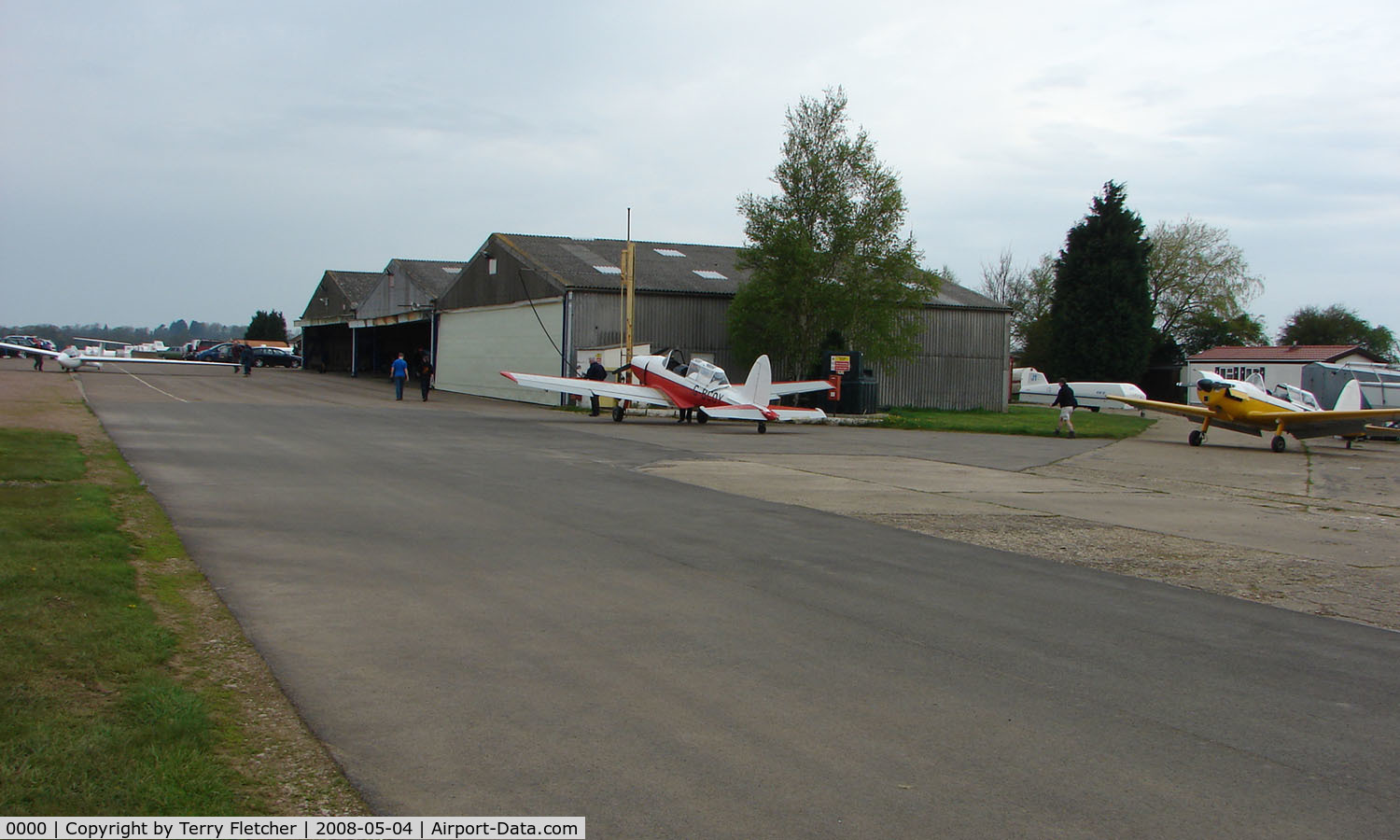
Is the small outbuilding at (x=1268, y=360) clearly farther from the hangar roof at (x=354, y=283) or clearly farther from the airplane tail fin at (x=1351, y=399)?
the hangar roof at (x=354, y=283)

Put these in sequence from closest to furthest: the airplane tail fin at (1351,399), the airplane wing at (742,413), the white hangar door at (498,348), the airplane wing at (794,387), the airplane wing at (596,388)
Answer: the airplane wing at (742,413)
the airplane wing at (596,388)
the airplane tail fin at (1351,399)
the airplane wing at (794,387)
the white hangar door at (498,348)

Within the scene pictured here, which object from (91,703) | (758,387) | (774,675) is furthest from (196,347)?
(774,675)

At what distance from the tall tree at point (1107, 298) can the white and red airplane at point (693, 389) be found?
33968 millimetres

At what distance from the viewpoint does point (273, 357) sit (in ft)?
233

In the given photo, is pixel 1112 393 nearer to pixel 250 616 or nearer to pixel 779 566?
pixel 779 566

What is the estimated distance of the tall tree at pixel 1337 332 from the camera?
250 ft

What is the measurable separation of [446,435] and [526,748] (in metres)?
17.0

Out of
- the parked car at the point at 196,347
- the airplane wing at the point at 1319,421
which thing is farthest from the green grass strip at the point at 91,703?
the parked car at the point at 196,347

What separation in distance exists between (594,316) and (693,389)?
→ 989cm

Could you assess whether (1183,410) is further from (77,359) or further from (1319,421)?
(77,359)

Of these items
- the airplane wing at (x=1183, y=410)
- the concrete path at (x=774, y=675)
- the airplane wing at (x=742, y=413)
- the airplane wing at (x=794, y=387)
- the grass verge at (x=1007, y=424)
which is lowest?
the concrete path at (x=774, y=675)

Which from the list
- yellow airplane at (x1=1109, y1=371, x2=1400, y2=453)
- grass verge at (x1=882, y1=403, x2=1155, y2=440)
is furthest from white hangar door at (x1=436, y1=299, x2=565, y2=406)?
yellow airplane at (x1=1109, y1=371, x2=1400, y2=453)

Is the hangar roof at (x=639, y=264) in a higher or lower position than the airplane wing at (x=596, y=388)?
higher

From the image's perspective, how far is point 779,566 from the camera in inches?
336
